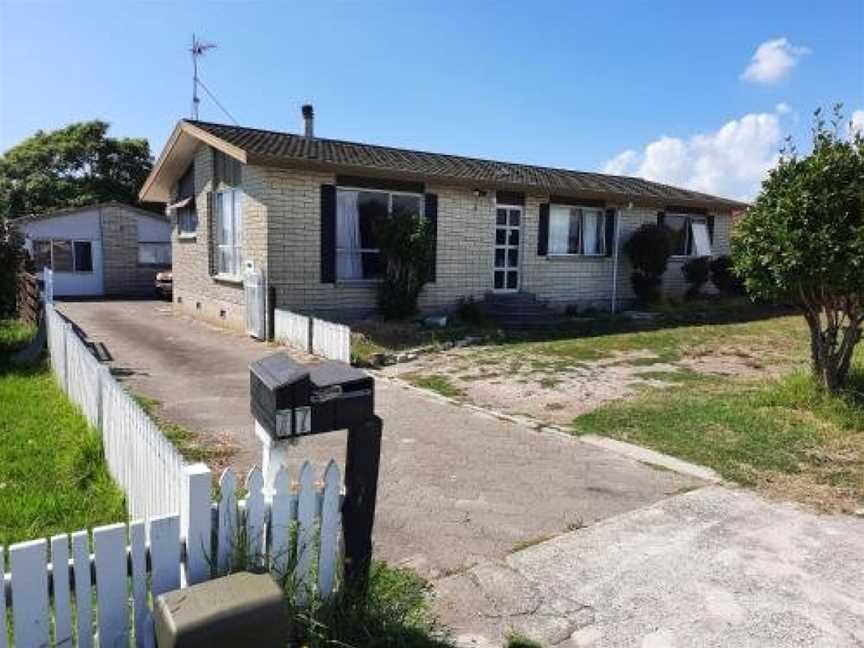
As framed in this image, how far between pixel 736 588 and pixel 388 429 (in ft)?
12.9

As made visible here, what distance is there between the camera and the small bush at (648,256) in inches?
747

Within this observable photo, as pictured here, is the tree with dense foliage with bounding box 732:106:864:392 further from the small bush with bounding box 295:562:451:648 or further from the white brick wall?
the white brick wall

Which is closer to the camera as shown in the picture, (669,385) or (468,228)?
(669,385)

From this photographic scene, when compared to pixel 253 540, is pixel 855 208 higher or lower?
higher

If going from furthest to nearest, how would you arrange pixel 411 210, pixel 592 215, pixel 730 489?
pixel 592 215
pixel 411 210
pixel 730 489

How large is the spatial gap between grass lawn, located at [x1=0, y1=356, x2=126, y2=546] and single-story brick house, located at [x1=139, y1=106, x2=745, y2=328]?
21.1 feet

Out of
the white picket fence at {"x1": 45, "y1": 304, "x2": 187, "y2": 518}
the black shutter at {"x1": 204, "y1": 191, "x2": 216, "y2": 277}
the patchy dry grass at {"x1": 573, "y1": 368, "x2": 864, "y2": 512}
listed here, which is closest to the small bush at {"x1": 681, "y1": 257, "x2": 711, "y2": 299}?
the patchy dry grass at {"x1": 573, "y1": 368, "x2": 864, "y2": 512}

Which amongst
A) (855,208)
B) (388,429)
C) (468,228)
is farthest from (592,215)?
(388,429)

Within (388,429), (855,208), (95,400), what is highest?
(855,208)

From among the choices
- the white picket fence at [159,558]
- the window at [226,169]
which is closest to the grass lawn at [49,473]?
the white picket fence at [159,558]

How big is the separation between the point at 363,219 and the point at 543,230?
210 inches

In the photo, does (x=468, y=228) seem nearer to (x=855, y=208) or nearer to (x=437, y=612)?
(x=855, y=208)

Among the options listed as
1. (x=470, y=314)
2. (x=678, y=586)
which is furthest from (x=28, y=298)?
(x=678, y=586)

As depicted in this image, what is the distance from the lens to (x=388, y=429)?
22.9 feet
